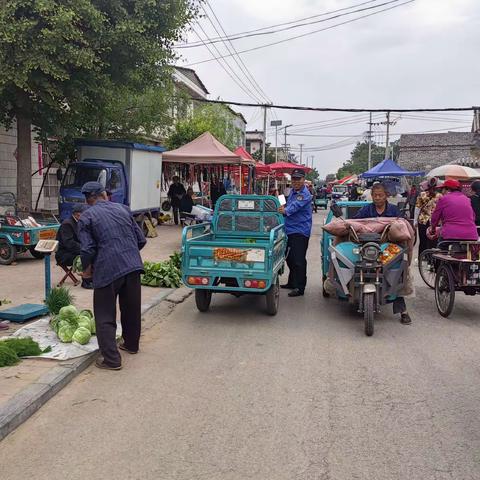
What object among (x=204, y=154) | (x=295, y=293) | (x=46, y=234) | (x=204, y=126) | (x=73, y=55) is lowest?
(x=295, y=293)

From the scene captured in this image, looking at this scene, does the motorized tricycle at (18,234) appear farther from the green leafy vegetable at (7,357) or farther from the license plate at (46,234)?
the green leafy vegetable at (7,357)

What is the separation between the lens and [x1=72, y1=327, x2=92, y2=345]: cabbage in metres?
5.77

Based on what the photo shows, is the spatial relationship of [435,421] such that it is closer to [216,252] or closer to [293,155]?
[216,252]

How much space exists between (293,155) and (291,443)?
12882 centimetres

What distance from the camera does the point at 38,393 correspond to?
14.9 ft

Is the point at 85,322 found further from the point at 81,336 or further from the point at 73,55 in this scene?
the point at 73,55

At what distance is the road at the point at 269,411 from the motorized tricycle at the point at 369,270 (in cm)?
41

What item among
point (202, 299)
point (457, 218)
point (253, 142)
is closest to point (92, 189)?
point (202, 299)

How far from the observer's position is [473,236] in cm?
789

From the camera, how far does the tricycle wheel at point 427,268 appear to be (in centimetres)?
892

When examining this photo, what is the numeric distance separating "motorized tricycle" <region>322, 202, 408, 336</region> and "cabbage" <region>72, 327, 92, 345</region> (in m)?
3.17

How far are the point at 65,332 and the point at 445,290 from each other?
16.7 ft

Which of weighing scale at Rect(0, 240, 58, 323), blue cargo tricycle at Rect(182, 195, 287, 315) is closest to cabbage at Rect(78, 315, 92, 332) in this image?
weighing scale at Rect(0, 240, 58, 323)

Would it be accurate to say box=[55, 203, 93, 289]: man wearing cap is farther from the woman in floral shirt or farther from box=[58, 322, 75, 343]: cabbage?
the woman in floral shirt
